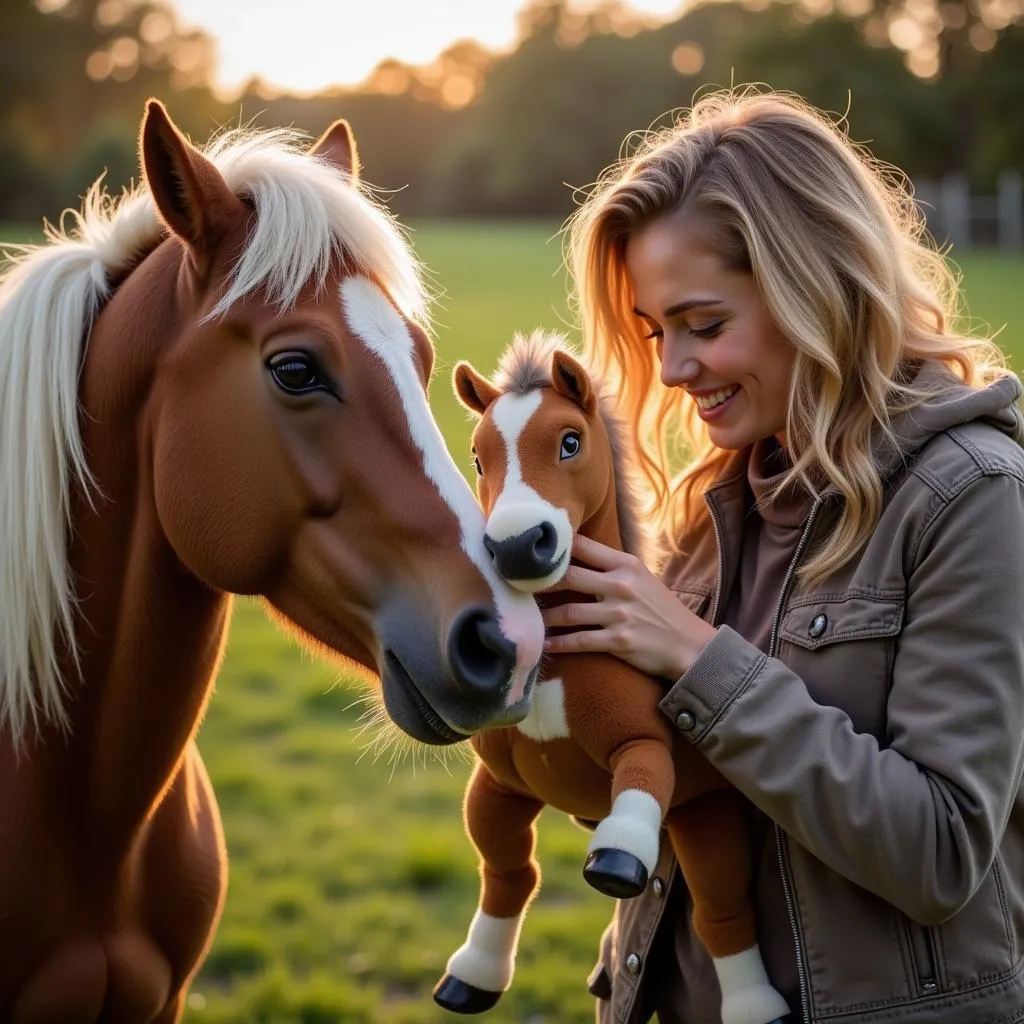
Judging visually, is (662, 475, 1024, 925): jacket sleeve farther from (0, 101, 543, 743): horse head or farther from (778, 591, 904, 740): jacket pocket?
(0, 101, 543, 743): horse head

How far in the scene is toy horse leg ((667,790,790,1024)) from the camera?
77.2 inches

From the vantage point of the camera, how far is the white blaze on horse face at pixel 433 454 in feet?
5.72

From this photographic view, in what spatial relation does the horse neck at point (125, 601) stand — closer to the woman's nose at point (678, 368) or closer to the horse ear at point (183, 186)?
the horse ear at point (183, 186)

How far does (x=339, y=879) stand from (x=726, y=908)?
3262 mm

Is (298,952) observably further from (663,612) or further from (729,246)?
(729,246)

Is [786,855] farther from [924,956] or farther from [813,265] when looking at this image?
[813,265]

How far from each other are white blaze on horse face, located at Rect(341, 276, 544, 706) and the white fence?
3647cm

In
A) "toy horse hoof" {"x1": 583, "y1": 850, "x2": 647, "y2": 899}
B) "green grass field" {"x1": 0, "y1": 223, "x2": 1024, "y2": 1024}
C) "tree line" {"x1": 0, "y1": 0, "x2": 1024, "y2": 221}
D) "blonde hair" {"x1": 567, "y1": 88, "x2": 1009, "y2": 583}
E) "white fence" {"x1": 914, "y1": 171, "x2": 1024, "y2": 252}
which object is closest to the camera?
"toy horse hoof" {"x1": 583, "y1": 850, "x2": 647, "y2": 899}

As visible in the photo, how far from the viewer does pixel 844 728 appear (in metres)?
1.89

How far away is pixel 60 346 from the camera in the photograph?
200 centimetres

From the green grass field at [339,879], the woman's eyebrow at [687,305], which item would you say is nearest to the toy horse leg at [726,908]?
the woman's eyebrow at [687,305]

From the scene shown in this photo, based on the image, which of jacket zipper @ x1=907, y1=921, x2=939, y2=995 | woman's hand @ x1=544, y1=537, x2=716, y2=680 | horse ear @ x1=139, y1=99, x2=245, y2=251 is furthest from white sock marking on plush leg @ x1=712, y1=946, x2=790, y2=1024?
horse ear @ x1=139, y1=99, x2=245, y2=251

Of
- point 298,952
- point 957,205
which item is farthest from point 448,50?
point 298,952

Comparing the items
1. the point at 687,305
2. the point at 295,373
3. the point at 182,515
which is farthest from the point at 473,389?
the point at 182,515
